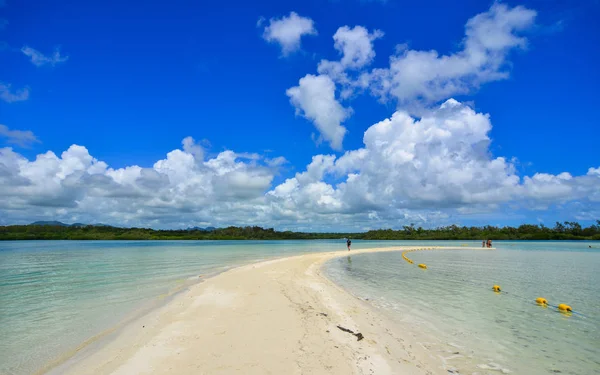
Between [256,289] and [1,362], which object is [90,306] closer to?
[1,362]

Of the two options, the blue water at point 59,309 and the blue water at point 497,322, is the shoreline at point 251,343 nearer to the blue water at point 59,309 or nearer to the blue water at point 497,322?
the blue water at point 59,309

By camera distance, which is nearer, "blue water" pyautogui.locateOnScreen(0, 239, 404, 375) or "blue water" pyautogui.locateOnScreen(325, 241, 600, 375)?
"blue water" pyautogui.locateOnScreen(325, 241, 600, 375)

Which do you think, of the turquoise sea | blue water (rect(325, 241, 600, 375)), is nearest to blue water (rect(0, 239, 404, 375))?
the turquoise sea

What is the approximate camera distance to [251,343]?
320 inches

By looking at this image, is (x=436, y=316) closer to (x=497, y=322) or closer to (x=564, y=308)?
(x=497, y=322)

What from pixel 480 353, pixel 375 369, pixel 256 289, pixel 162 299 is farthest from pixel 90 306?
pixel 480 353

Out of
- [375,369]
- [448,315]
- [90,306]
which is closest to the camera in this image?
[375,369]

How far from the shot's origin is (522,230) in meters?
183

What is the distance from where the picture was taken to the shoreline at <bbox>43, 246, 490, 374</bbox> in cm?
680

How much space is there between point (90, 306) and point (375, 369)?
13.2m

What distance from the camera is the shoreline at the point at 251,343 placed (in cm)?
680

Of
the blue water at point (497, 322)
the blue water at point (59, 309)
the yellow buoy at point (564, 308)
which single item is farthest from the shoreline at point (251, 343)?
the yellow buoy at point (564, 308)

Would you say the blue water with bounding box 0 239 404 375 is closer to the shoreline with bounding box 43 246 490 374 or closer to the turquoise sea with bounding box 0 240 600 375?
the turquoise sea with bounding box 0 240 600 375

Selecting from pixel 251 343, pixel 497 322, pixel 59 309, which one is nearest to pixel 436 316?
pixel 497 322
